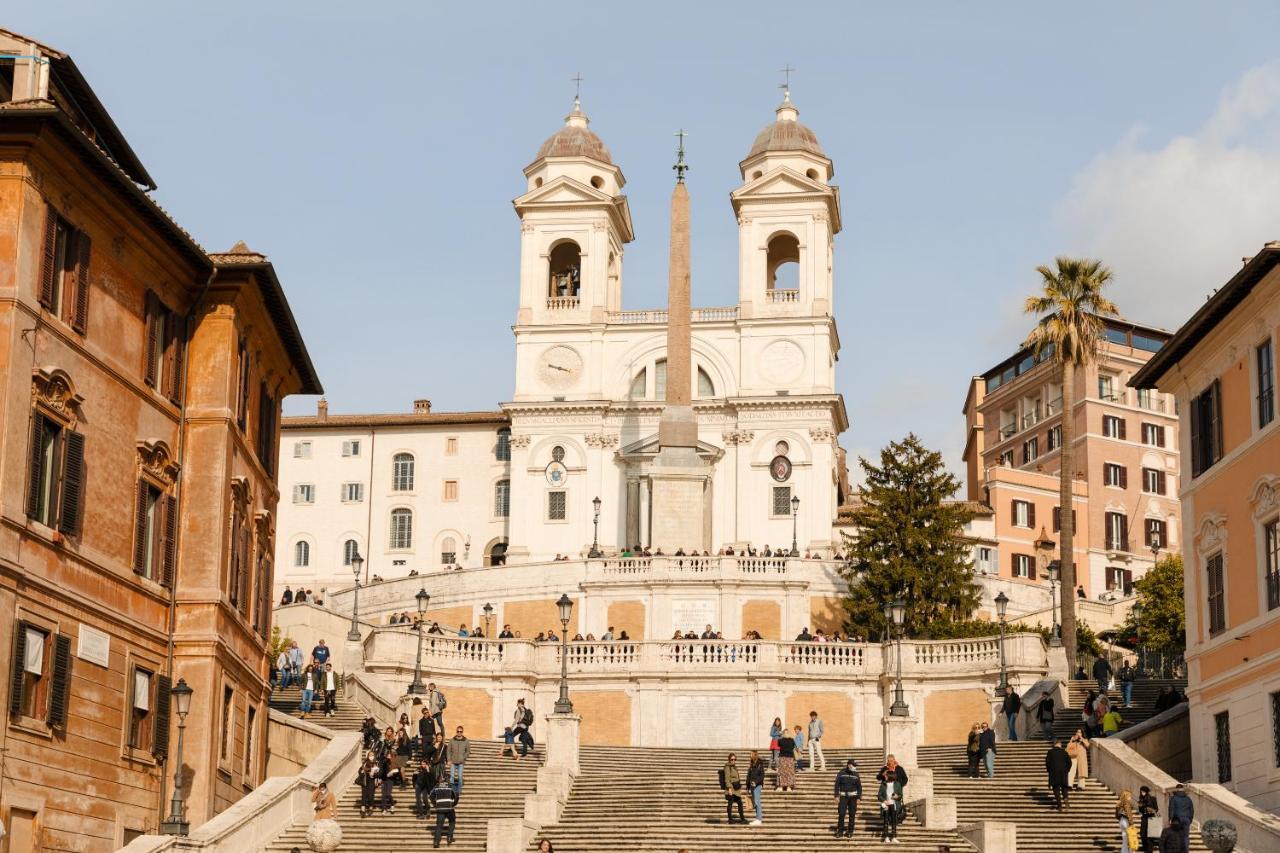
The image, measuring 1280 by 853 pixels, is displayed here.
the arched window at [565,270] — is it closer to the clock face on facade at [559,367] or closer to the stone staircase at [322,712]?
the clock face on facade at [559,367]

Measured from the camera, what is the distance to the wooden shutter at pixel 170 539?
36.8m

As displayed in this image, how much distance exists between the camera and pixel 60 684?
31703mm

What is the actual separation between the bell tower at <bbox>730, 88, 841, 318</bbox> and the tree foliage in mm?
26751

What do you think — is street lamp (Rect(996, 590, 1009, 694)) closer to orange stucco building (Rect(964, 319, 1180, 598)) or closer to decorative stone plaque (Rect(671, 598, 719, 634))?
decorative stone plaque (Rect(671, 598, 719, 634))

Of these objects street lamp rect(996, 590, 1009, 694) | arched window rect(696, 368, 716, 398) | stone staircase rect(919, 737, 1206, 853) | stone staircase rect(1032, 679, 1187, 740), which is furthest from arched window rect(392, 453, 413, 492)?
stone staircase rect(919, 737, 1206, 853)

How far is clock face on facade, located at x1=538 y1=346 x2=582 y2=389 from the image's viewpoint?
9856 cm

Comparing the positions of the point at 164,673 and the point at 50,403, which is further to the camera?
the point at 164,673

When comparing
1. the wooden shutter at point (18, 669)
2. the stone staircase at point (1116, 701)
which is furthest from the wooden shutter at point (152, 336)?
the stone staircase at point (1116, 701)

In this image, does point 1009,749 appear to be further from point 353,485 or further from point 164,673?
point 353,485

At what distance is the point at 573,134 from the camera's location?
4077 inches

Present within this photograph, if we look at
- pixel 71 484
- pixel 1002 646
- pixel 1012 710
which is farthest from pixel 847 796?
pixel 1002 646

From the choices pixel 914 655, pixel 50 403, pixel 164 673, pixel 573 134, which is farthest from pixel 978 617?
pixel 50 403

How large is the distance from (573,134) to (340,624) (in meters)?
40.6

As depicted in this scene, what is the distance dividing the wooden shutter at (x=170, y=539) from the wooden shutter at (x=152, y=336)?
2182 mm
